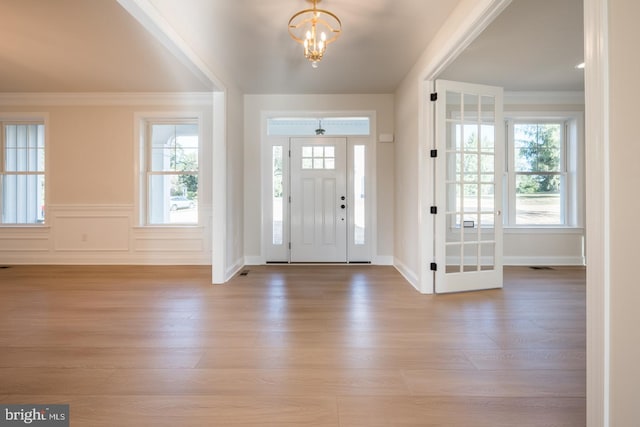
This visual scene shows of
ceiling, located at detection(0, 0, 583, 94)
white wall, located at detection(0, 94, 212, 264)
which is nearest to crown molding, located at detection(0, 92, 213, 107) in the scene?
white wall, located at detection(0, 94, 212, 264)

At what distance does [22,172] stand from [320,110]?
4.88m

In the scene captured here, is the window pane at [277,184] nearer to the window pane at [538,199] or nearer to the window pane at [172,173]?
the window pane at [172,173]

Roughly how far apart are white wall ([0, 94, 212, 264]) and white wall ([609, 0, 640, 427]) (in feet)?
15.8

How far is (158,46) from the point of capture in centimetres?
338

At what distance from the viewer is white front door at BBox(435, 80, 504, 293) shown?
3447 mm

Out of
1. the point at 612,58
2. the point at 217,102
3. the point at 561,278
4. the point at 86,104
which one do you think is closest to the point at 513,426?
the point at 612,58

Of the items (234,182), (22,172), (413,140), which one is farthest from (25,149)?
(413,140)

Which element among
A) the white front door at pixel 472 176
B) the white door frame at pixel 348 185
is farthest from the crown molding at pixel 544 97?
the white door frame at pixel 348 185

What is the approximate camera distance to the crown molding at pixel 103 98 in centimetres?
498

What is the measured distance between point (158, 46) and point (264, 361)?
329 centimetres

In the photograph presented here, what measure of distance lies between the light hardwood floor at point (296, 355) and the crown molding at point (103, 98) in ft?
9.47

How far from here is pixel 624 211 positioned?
1.11 m

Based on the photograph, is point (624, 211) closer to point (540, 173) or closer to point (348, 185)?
point (348, 185)

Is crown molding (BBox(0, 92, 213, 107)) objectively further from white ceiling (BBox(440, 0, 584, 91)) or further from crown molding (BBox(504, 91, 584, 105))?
crown molding (BBox(504, 91, 584, 105))
